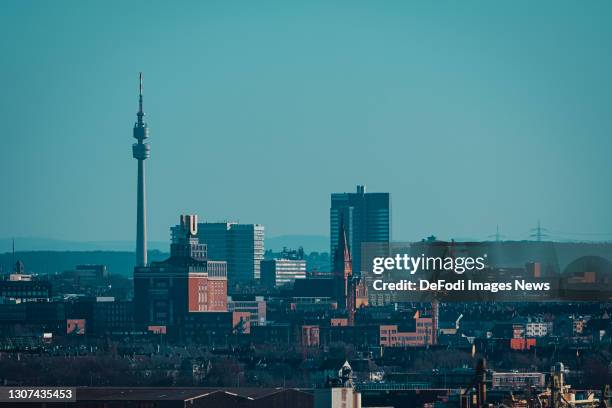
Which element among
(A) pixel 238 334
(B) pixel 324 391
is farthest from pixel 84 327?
(B) pixel 324 391

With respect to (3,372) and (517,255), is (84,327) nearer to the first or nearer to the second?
(517,255)

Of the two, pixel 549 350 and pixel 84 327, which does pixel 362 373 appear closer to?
pixel 549 350

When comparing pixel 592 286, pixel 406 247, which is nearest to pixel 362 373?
pixel 592 286

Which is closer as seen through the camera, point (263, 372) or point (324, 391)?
point (324, 391)

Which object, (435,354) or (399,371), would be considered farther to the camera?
(435,354)

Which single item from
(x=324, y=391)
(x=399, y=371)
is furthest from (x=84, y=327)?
(x=324, y=391)

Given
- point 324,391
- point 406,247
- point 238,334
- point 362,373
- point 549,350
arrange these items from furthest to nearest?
point 238,334
point 406,247
point 549,350
point 362,373
point 324,391

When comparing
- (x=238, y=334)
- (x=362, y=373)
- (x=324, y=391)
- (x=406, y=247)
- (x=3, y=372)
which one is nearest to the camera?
(x=324, y=391)

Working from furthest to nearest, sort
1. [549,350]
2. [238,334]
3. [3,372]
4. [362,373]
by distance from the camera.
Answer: [238,334] → [549,350] → [362,373] → [3,372]

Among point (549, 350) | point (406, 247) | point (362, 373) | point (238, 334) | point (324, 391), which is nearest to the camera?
point (324, 391)
